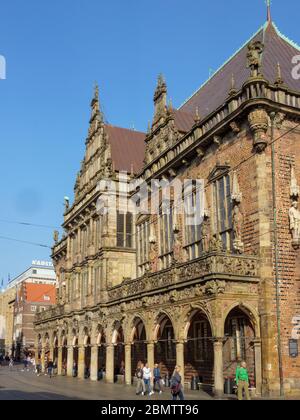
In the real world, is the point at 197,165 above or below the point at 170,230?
above

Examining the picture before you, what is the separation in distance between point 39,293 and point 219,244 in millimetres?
81283

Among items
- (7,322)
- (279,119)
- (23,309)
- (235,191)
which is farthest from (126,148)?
(7,322)

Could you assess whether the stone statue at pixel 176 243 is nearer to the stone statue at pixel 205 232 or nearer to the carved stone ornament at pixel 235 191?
the stone statue at pixel 205 232

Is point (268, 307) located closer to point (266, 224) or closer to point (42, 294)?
point (266, 224)

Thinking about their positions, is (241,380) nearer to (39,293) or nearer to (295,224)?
(295,224)

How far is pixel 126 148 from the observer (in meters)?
41.9

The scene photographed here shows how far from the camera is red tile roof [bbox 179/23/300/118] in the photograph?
27.9m

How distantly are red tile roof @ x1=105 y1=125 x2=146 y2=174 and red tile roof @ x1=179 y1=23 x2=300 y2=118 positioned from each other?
5.61m

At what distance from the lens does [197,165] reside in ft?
89.9

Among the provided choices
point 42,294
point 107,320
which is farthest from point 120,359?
point 42,294

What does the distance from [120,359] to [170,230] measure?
11.7m

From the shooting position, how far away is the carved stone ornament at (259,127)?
22.2m

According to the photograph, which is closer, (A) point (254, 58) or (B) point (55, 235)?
(A) point (254, 58)

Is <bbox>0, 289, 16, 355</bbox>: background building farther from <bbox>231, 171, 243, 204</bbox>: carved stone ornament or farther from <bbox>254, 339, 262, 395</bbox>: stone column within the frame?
<bbox>254, 339, 262, 395</bbox>: stone column
